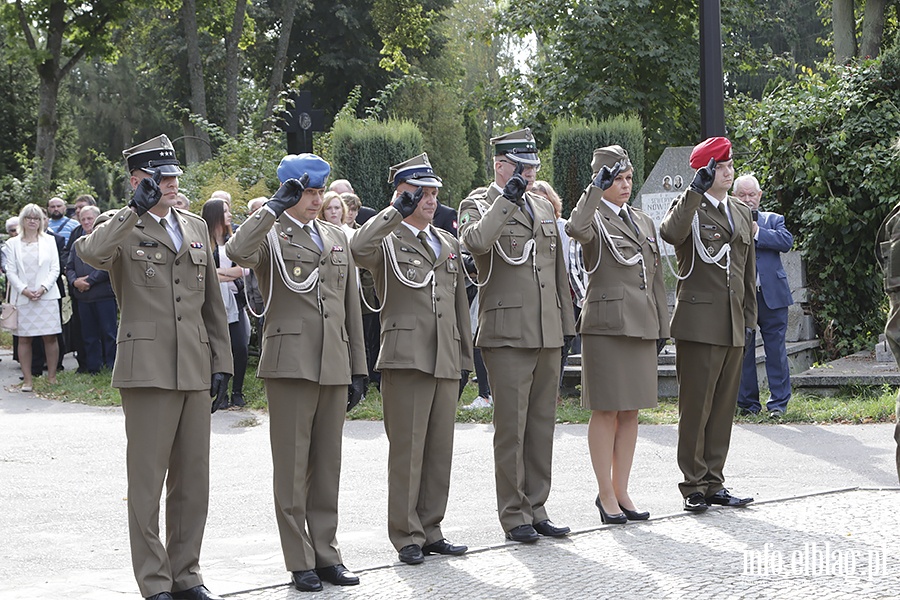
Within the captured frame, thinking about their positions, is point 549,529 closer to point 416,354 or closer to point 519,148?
point 416,354

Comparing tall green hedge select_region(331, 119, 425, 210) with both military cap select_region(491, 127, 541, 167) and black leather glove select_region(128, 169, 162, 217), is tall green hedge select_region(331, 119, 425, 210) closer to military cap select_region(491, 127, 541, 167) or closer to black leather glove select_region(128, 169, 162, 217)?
military cap select_region(491, 127, 541, 167)

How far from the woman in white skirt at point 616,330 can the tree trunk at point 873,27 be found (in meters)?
17.2

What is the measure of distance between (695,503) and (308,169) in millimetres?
3226

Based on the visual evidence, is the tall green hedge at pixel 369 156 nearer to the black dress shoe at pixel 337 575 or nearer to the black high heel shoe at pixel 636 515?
the black high heel shoe at pixel 636 515

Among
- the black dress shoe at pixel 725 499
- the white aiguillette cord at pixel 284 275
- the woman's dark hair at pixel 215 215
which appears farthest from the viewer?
the woman's dark hair at pixel 215 215

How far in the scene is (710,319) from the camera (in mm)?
7777

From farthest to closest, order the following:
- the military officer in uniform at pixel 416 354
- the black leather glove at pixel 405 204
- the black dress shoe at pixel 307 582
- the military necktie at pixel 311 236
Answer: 1. the military officer in uniform at pixel 416 354
2. the black leather glove at pixel 405 204
3. the military necktie at pixel 311 236
4. the black dress shoe at pixel 307 582

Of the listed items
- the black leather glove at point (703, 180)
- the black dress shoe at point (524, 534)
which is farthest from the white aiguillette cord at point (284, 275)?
the black leather glove at point (703, 180)

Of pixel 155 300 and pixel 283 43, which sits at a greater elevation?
pixel 283 43

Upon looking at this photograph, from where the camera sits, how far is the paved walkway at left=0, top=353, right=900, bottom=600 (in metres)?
5.92

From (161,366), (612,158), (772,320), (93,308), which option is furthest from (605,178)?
(93,308)

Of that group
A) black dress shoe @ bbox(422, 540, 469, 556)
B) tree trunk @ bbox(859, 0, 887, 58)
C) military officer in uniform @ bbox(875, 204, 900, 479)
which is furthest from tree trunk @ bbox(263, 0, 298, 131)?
military officer in uniform @ bbox(875, 204, 900, 479)

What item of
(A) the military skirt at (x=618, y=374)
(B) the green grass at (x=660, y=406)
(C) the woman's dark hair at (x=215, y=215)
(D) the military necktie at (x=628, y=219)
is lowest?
(B) the green grass at (x=660, y=406)

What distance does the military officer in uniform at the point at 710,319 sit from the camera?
25.3 ft
